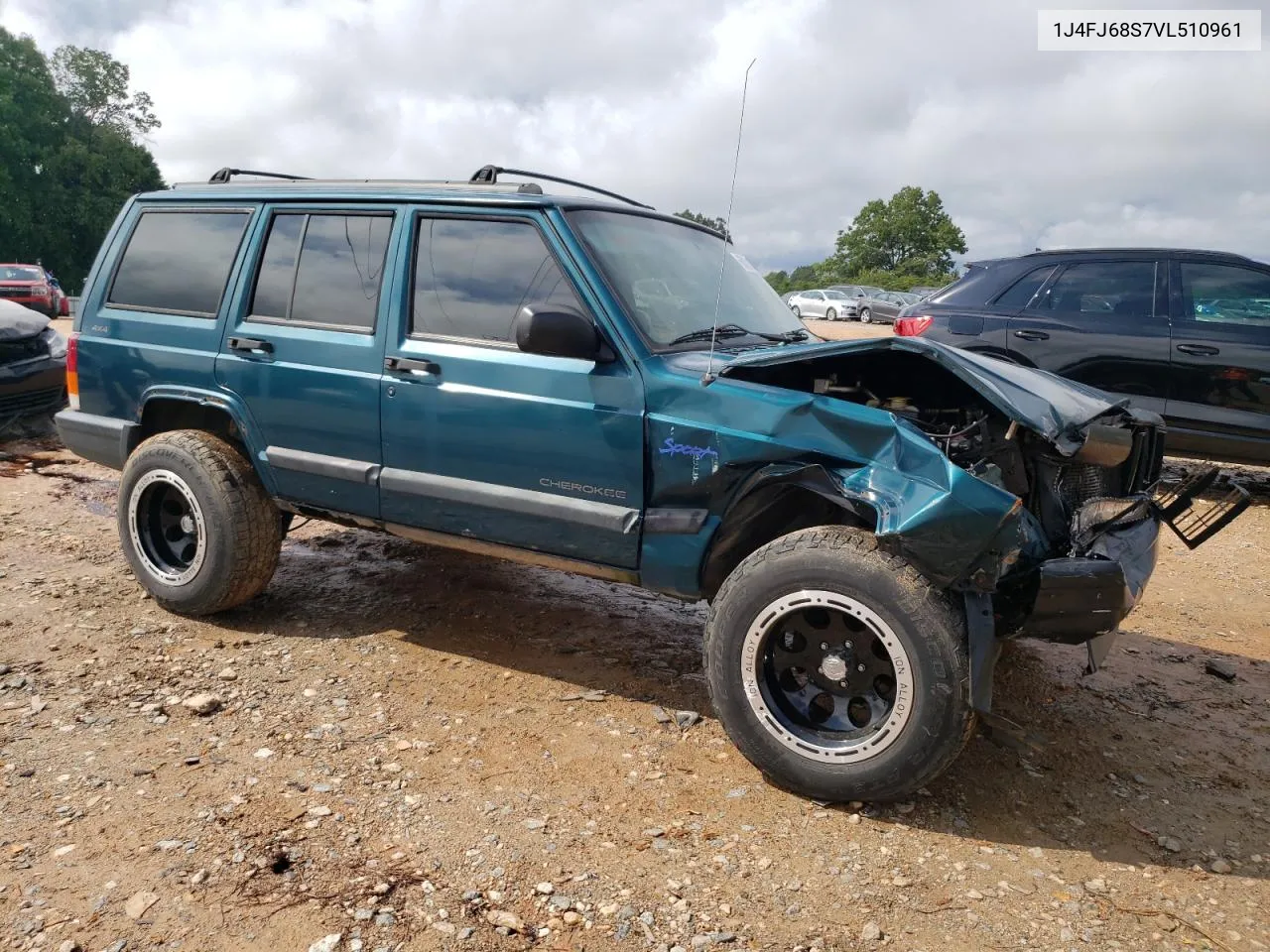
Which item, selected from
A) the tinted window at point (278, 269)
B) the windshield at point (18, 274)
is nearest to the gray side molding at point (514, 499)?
the tinted window at point (278, 269)

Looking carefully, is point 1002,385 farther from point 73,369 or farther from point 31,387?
point 31,387

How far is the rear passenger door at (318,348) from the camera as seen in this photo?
371 centimetres

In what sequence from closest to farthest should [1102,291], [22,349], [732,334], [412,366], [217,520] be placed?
[412,366] → [732,334] → [217,520] → [1102,291] → [22,349]

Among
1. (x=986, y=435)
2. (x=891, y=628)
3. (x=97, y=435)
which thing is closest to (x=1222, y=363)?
(x=986, y=435)

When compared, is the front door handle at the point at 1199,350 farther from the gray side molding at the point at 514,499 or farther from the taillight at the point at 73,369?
the taillight at the point at 73,369

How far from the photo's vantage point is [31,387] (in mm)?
7617

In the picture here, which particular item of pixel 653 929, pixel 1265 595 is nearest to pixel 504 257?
pixel 653 929

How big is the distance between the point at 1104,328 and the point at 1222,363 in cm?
81

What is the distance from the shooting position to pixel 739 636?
2.95 m

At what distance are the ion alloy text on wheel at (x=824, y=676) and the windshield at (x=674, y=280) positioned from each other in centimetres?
113

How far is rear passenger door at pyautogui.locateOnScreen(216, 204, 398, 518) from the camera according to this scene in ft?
12.2

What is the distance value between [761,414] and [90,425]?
138 inches

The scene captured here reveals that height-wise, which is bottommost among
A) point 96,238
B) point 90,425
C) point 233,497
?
point 233,497

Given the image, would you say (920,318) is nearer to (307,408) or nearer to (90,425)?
(307,408)
